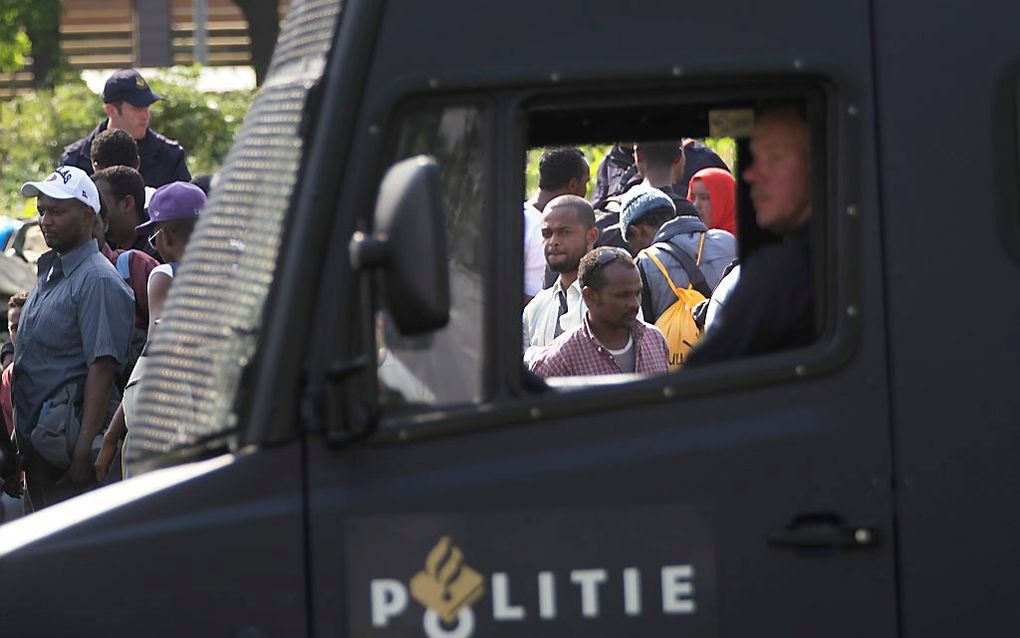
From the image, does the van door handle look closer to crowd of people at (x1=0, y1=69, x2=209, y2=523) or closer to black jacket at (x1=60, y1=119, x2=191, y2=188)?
crowd of people at (x1=0, y1=69, x2=209, y2=523)

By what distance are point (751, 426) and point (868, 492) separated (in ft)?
0.83

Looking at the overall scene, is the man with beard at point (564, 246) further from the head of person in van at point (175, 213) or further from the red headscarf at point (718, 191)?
the head of person in van at point (175, 213)

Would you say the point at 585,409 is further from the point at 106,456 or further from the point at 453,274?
the point at 106,456

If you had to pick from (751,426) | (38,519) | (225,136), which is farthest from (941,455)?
(225,136)

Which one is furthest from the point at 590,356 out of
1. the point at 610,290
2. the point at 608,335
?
the point at 610,290

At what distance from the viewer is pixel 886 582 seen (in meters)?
3.29

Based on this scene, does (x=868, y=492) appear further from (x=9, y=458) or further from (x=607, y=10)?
(x=9, y=458)

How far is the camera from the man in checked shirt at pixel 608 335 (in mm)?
4660

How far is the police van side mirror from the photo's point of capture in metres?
3.10

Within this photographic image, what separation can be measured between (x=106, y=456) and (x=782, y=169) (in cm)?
415

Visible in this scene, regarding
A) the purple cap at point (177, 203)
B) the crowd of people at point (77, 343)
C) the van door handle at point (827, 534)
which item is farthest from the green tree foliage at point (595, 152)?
the crowd of people at point (77, 343)

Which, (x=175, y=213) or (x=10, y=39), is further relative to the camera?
(x=10, y=39)

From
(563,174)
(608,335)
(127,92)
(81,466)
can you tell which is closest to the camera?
(608,335)

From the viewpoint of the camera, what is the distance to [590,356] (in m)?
4.87
